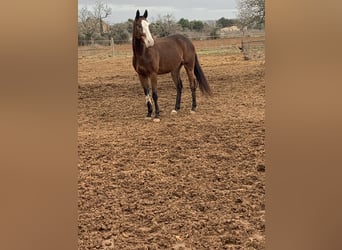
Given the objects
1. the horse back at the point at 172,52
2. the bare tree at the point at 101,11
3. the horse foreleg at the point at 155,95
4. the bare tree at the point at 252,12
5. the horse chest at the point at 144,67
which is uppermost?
the bare tree at the point at 252,12

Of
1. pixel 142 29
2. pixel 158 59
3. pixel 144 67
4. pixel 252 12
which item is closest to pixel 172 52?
pixel 158 59

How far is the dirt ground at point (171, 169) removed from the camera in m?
1.27

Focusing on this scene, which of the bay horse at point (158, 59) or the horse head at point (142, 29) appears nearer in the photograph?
the horse head at point (142, 29)

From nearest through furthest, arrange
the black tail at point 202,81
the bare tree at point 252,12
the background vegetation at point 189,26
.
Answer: the black tail at point 202,81
the background vegetation at point 189,26
the bare tree at point 252,12

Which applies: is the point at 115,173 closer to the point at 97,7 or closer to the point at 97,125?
the point at 97,125

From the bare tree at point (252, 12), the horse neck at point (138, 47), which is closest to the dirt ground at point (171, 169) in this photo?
the horse neck at point (138, 47)

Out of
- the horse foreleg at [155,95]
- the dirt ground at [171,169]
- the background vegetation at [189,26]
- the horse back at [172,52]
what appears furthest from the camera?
the background vegetation at [189,26]
